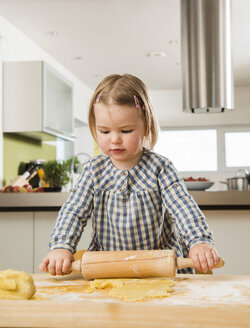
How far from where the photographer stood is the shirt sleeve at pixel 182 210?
101 centimetres

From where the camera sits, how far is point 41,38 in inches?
166

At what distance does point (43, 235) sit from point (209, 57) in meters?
1.45

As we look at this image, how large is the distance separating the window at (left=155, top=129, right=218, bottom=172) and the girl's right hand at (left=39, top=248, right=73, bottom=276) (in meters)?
6.20

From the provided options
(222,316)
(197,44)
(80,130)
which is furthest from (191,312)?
(80,130)

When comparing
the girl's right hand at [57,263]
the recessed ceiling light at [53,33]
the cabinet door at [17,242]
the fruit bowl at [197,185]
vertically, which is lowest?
the cabinet door at [17,242]

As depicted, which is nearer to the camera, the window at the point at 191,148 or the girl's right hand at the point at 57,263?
the girl's right hand at the point at 57,263

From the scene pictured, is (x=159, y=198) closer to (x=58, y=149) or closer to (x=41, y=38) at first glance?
(x=41, y=38)

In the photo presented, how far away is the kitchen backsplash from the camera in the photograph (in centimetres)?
367

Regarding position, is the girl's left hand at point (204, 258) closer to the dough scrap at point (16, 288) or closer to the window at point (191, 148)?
the dough scrap at point (16, 288)

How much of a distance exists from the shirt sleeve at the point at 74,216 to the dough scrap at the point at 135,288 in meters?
0.23

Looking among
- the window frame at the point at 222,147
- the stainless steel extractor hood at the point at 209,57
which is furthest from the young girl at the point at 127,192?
the window frame at the point at 222,147

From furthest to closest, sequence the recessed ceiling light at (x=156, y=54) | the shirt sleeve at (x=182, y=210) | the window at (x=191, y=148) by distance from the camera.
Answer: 1. the window at (x=191, y=148)
2. the recessed ceiling light at (x=156, y=54)
3. the shirt sleeve at (x=182, y=210)

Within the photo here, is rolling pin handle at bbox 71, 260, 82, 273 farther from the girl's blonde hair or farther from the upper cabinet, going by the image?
the upper cabinet

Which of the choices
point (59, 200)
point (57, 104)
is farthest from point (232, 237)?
point (57, 104)
